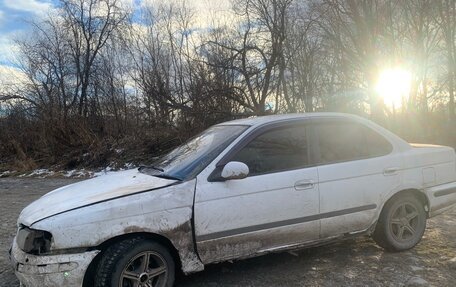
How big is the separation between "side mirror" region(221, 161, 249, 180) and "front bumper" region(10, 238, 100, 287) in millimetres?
1339

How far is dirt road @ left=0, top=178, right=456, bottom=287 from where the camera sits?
4.19m

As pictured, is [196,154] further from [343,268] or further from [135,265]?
[343,268]

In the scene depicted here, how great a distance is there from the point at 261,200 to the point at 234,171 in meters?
0.42

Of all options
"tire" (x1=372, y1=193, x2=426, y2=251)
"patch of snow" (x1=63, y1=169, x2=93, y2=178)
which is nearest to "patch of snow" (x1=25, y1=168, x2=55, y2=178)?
"patch of snow" (x1=63, y1=169, x2=93, y2=178)

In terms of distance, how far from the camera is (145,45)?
25.6 metres

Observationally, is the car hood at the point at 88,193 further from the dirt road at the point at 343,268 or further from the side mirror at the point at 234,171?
the dirt road at the point at 343,268

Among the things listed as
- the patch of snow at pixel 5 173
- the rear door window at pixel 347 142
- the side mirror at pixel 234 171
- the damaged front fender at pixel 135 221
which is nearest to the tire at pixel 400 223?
the rear door window at pixel 347 142

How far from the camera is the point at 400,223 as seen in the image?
4.99 meters

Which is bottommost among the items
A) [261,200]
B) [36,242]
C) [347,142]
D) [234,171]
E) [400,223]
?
[400,223]

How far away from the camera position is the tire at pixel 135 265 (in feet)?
11.6

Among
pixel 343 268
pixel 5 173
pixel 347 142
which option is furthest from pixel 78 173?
pixel 343 268

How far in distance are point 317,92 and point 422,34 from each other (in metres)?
7.16

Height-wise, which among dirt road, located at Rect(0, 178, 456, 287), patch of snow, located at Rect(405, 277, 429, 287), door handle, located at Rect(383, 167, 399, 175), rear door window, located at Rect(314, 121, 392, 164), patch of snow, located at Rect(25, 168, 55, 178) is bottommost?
patch of snow, located at Rect(405, 277, 429, 287)

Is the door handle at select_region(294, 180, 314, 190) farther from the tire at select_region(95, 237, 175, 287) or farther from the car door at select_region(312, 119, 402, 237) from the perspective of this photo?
the tire at select_region(95, 237, 175, 287)
